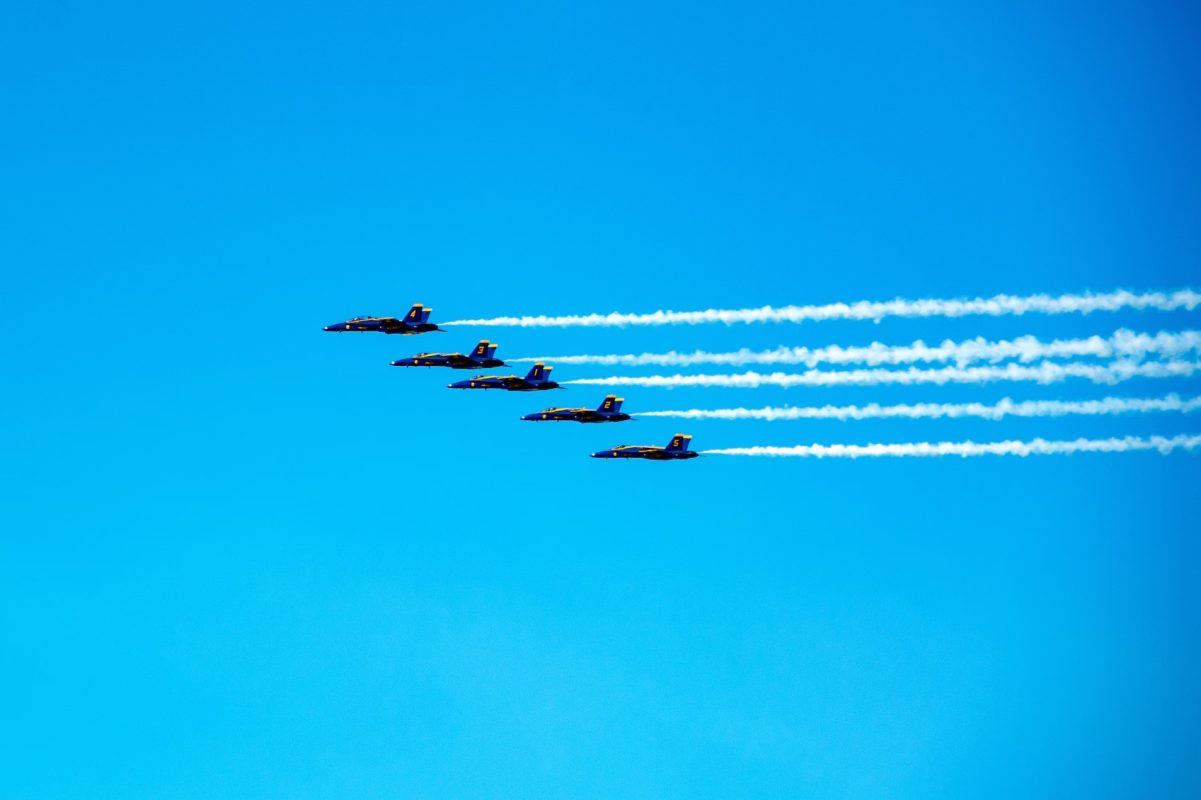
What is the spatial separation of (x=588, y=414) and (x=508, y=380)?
5.16m

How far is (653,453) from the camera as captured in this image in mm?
111188

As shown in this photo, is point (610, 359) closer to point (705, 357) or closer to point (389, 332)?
point (705, 357)

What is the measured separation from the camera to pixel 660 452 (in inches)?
4375

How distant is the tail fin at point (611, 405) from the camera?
11325cm

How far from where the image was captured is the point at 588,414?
11319 centimetres

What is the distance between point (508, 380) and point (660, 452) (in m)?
10.1

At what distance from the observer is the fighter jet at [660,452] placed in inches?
4365

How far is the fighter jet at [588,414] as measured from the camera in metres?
113

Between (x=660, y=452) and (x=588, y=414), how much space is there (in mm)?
4952

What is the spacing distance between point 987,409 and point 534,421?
95.3 feet

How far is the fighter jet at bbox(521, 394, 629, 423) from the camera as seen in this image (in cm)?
11306

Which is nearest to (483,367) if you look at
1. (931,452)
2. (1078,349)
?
(931,452)

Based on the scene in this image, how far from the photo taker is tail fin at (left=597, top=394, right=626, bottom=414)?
113 meters

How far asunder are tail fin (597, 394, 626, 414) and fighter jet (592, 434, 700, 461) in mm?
2483
